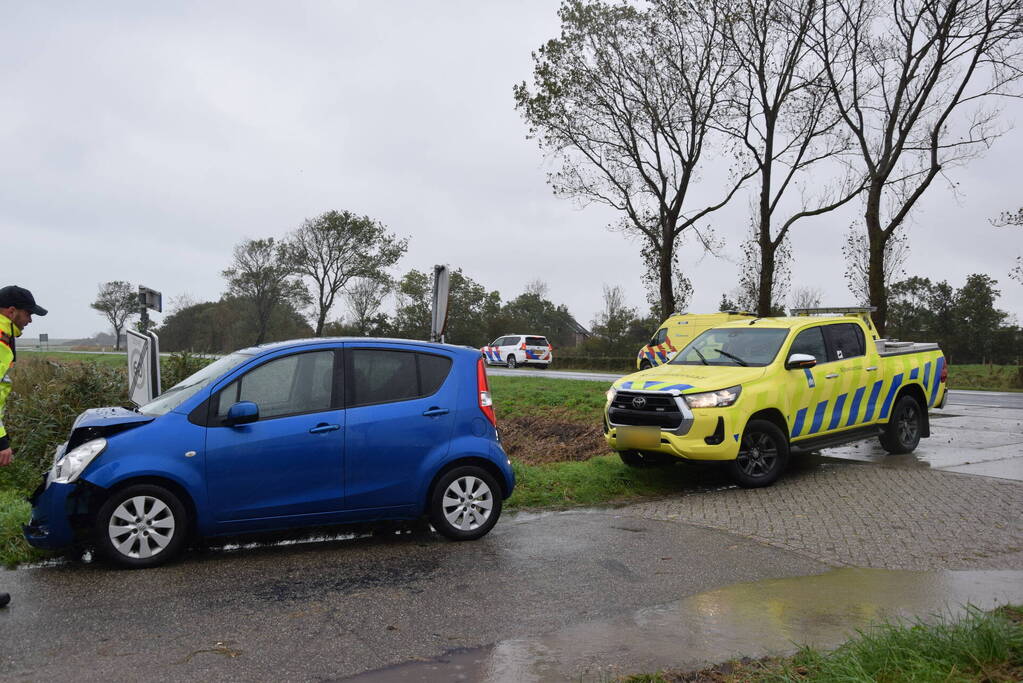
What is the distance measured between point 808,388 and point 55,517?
765cm

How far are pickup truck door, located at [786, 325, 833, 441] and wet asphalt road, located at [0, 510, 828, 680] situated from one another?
2.83m

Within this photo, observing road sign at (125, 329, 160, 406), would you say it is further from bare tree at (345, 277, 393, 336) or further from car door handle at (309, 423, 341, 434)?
bare tree at (345, 277, 393, 336)

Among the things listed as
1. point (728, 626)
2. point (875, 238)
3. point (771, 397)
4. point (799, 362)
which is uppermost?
point (875, 238)

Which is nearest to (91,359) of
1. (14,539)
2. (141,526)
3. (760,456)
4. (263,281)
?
(14,539)

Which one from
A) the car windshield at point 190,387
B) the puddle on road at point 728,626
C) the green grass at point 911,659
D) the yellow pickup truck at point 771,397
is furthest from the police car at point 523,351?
the green grass at point 911,659

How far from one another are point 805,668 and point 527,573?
2.47 meters

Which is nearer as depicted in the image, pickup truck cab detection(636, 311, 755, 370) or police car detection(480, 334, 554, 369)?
pickup truck cab detection(636, 311, 755, 370)

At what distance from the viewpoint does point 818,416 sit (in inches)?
388

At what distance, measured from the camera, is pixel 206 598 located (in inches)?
213

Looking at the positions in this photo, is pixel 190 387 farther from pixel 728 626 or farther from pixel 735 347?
pixel 735 347

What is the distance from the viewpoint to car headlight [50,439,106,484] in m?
5.90

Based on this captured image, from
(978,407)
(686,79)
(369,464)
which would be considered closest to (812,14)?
(686,79)

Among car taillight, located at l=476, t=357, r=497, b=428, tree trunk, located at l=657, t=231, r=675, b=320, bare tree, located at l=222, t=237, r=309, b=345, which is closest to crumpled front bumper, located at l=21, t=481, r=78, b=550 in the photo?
car taillight, located at l=476, t=357, r=497, b=428

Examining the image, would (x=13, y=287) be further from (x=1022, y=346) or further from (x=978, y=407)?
(x=1022, y=346)
